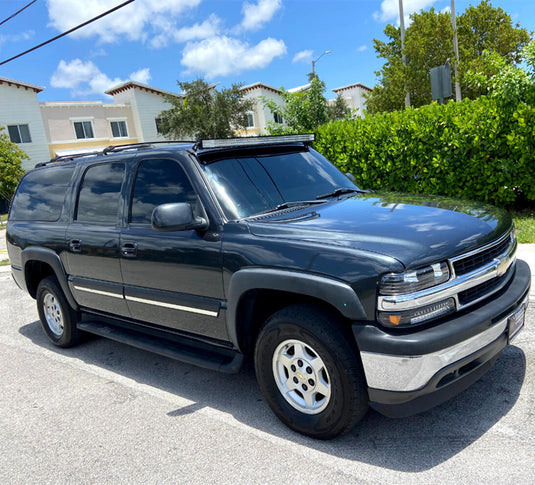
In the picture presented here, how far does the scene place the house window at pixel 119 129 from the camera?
127ft

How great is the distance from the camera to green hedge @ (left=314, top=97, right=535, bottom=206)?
7961 mm

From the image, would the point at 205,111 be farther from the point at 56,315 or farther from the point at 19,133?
the point at 56,315

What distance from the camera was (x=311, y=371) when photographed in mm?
2965

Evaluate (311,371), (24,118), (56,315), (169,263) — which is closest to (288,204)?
(169,263)

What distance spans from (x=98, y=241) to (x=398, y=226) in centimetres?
260

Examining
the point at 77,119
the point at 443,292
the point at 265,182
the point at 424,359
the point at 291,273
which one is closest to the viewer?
the point at 424,359

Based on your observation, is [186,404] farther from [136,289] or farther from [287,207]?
[287,207]

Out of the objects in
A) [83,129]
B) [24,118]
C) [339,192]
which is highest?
[24,118]

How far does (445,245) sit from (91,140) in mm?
37960

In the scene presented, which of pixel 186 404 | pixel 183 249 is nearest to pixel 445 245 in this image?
pixel 183 249

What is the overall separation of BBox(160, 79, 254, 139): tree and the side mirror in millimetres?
34748

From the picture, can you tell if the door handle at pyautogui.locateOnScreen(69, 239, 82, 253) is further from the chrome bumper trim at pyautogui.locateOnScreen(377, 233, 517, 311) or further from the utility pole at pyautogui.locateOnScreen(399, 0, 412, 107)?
the utility pole at pyautogui.locateOnScreen(399, 0, 412, 107)

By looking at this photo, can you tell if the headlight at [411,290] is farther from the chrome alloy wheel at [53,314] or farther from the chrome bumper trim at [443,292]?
the chrome alloy wheel at [53,314]

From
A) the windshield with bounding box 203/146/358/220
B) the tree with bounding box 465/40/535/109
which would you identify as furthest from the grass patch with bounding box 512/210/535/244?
the windshield with bounding box 203/146/358/220
